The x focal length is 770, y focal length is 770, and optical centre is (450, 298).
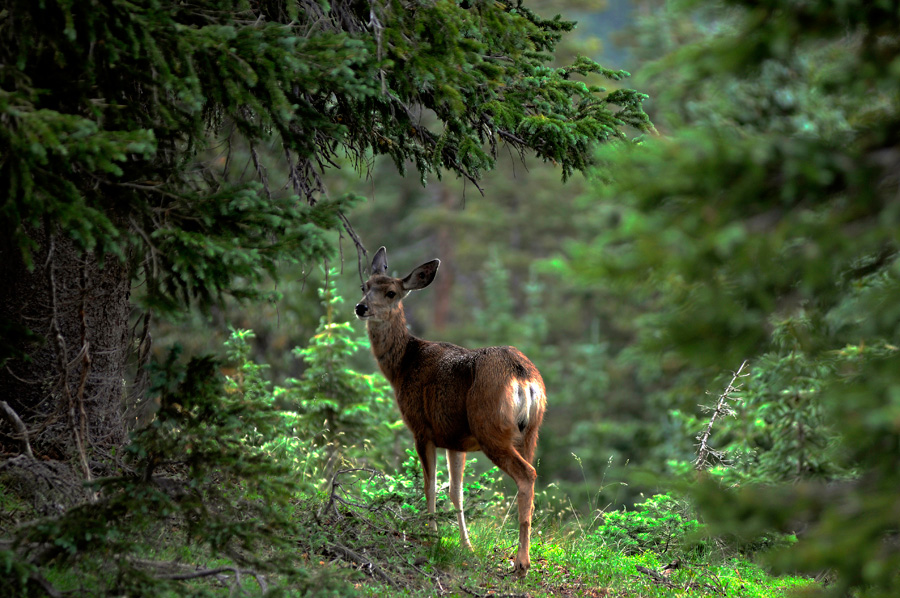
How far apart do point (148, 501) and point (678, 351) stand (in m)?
3.09

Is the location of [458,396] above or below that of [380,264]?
below

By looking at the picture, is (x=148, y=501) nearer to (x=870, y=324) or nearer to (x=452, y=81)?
(x=452, y=81)

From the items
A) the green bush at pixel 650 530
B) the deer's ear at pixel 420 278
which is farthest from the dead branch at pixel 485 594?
the deer's ear at pixel 420 278

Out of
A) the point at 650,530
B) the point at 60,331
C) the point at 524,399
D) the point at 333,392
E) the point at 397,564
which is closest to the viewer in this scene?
the point at 60,331

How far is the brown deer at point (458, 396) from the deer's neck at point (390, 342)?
0.01 meters

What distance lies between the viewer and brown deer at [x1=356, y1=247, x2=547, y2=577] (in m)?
6.62

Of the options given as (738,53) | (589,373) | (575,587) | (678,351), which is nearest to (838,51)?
(738,53)

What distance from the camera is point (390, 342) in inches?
318

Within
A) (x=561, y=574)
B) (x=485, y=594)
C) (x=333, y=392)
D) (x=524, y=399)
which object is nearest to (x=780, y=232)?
(x=485, y=594)

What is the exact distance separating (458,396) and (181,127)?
11.0 ft

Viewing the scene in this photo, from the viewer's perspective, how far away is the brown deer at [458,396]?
6621 mm

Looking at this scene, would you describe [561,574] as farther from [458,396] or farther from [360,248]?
[360,248]

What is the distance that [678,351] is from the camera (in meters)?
3.18

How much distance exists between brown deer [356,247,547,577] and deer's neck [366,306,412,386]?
0.01m
